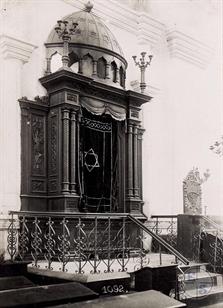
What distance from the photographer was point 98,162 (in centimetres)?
818

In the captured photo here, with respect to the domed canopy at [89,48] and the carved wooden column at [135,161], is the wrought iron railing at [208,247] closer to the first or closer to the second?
→ the carved wooden column at [135,161]

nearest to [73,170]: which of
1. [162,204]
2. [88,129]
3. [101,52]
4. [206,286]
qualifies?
[88,129]

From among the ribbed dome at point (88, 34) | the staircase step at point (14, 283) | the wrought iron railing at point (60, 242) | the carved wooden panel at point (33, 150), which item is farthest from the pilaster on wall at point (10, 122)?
the staircase step at point (14, 283)

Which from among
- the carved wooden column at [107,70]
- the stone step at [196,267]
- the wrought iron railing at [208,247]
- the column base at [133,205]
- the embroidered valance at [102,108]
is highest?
the carved wooden column at [107,70]

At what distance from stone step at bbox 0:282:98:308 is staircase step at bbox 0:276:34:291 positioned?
Answer: 1.03m

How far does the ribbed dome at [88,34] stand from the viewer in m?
7.95

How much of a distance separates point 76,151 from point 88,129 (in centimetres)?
67

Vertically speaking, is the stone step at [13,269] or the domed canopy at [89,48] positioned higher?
the domed canopy at [89,48]

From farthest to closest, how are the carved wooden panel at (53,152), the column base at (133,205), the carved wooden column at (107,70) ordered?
the column base at (133,205), the carved wooden column at (107,70), the carved wooden panel at (53,152)

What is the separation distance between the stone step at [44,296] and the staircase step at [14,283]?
103 centimetres

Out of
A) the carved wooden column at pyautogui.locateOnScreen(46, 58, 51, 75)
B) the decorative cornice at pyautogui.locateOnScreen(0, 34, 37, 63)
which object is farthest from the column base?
the decorative cornice at pyautogui.locateOnScreen(0, 34, 37, 63)

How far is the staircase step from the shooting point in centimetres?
491

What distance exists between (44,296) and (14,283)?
140 cm

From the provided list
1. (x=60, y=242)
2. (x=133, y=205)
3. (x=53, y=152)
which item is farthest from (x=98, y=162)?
(x=60, y=242)
